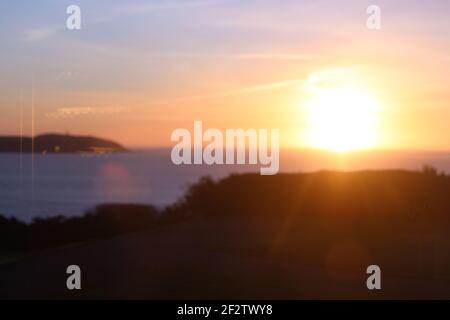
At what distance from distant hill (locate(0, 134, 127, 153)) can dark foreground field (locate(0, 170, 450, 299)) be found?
1435 millimetres

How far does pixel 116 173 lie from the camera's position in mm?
16297

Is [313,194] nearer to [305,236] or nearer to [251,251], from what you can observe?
[305,236]

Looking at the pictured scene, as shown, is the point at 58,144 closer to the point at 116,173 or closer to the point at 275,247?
the point at 275,247

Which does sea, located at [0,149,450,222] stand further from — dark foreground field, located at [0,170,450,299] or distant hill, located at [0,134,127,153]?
dark foreground field, located at [0,170,450,299]

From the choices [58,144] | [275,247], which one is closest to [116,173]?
[58,144]

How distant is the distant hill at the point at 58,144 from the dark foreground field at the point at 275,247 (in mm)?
1435

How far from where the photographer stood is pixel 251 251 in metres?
10.6

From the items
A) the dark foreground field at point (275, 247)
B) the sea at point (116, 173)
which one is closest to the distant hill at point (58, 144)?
the sea at point (116, 173)

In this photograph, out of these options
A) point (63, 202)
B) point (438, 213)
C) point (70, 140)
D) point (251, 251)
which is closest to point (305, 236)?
point (251, 251)

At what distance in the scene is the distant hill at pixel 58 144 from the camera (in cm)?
1086

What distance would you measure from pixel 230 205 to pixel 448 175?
4092 mm

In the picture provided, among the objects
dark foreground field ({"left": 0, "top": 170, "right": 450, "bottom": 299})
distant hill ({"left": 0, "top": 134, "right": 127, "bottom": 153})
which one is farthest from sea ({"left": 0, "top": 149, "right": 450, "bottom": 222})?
dark foreground field ({"left": 0, "top": 170, "right": 450, "bottom": 299})

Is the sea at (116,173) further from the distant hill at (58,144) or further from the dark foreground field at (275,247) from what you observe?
the dark foreground field at (275,247)

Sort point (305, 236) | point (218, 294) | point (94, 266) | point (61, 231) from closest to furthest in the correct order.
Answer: point (218, 294), point (94, 266), point (305, 236), point (61, 231)
